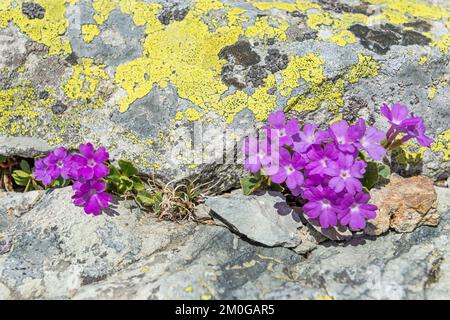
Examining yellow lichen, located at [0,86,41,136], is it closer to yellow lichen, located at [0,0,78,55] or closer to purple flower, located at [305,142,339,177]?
yellow lichen, located at [0,0,78,55]

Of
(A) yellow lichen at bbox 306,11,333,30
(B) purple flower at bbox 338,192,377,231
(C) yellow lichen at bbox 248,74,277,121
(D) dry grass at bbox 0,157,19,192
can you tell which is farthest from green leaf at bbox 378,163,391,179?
(D) dry grass at bbox 0,157,19,192

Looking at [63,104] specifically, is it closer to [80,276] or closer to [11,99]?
[11,99]

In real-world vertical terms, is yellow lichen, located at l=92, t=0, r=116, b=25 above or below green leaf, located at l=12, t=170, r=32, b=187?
above

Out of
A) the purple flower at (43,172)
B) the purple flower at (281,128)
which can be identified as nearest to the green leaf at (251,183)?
the purple flower at (281,128)

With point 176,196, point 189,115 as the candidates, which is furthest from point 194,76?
point 176,196

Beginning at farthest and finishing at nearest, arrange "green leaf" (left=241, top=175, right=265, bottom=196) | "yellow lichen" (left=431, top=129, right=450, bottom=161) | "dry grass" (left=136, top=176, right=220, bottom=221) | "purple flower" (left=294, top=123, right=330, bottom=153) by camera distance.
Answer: "yellow lichen" (left=431, top=129, right=450, bottom=161)
"dry grass" (left=136, top=176, right=220, bottom=221)
"green leaf" (left=241, top=175, right=265, bottom=196)
"purple flower" (left=294, top=123, right=330, bottom=153)

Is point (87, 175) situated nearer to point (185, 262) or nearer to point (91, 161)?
point (91, 161)
